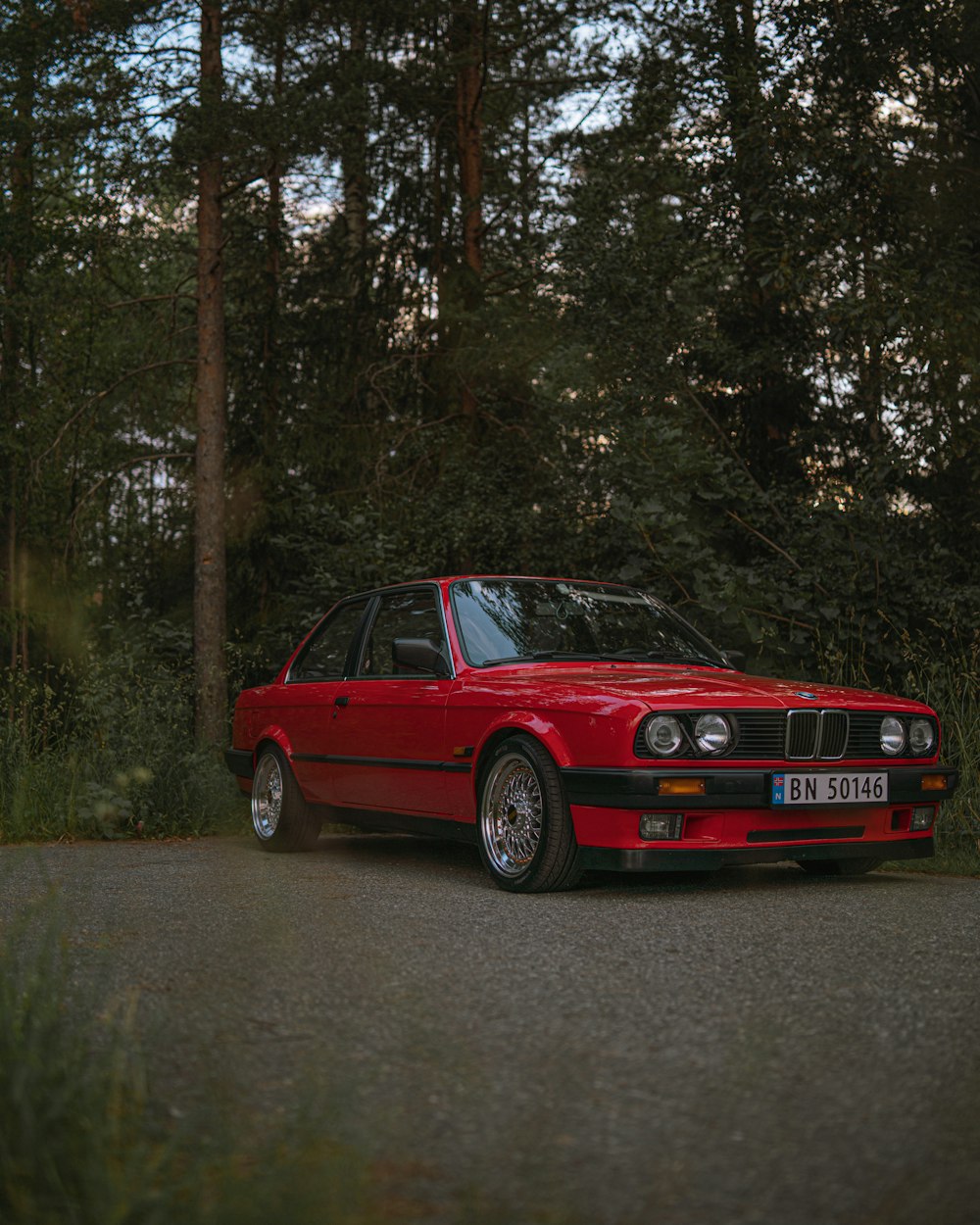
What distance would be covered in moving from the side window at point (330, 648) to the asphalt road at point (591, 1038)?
7.89 feet

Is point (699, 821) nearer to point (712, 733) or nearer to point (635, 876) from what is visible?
point (712, 733)

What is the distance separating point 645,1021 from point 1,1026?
160 centimetres

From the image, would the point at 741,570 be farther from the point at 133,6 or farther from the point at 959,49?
the point at 133,6

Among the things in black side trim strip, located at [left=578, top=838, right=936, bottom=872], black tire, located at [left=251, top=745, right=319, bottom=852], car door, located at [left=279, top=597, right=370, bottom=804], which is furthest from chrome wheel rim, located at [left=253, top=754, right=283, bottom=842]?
black side trim strip, located at [left=578, top=838, right=936, bottom=872]

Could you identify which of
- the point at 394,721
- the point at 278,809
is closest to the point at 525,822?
the point at 394,721

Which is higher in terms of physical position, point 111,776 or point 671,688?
point 671,688

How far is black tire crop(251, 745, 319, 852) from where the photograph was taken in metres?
8.44

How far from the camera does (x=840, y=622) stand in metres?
11.3

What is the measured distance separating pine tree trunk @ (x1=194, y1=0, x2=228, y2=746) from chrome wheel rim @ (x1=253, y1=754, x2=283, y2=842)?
551cm

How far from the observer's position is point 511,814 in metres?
6.37

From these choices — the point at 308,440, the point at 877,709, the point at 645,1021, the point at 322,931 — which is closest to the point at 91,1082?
the point at 645,1021

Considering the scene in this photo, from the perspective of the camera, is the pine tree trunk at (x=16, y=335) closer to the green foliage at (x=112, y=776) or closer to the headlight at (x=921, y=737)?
the green foliage at (x=112, y=776)

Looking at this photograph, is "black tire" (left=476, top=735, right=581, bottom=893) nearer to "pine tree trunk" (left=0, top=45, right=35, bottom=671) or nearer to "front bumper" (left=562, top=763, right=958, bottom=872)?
"front bumper" (left=562, top=763, right=958, bottom=872)

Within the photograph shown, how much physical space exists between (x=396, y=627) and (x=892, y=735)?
281 centimetres
